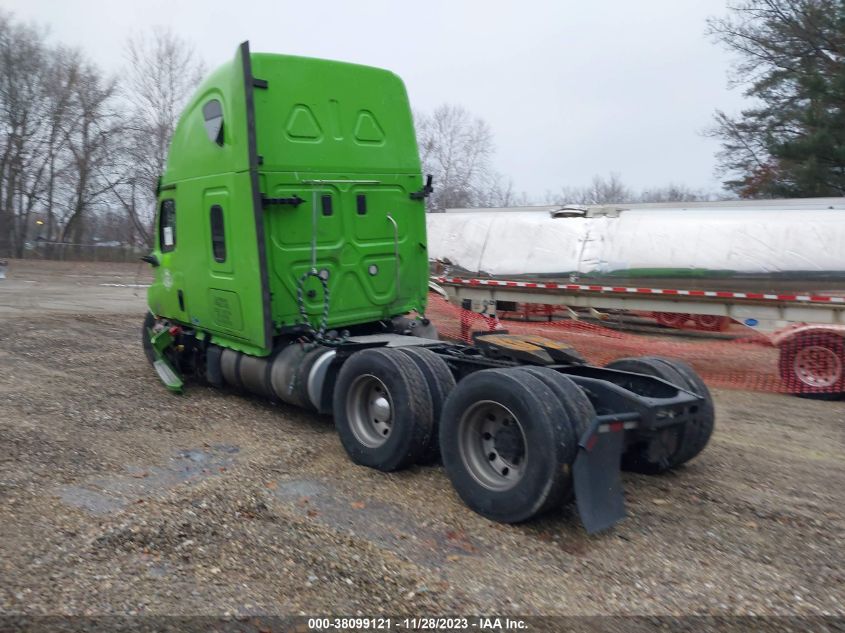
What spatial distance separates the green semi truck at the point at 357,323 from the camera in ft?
15.1

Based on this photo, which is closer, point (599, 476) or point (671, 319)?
point (599, 476)

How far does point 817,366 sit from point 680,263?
3101 millimetres

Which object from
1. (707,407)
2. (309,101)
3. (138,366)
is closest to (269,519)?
(707,407)

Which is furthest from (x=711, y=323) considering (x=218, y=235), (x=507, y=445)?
(x=507, y=445)

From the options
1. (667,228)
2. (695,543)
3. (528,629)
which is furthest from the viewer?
(667,228)

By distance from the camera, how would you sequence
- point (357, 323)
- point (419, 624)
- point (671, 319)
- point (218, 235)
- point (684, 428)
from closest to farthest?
point (419, 624)
point (684, 428)
point (218, 235)
point (357, 323)
point (671, 319)

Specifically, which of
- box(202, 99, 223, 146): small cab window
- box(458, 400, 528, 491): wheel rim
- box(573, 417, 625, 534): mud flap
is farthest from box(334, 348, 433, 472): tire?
box(202, 99, 223, 146): small cab window

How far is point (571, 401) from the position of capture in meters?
4.52

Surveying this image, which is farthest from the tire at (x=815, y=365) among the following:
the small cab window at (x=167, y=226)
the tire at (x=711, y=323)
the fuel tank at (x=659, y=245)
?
the small cab window at (x=167, y=226)

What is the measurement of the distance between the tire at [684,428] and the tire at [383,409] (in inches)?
63.0

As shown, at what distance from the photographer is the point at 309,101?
7.14m

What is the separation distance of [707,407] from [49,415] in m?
5.98

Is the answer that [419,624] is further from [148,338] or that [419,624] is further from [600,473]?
[148,338]

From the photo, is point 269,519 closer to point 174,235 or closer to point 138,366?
point 174,235
